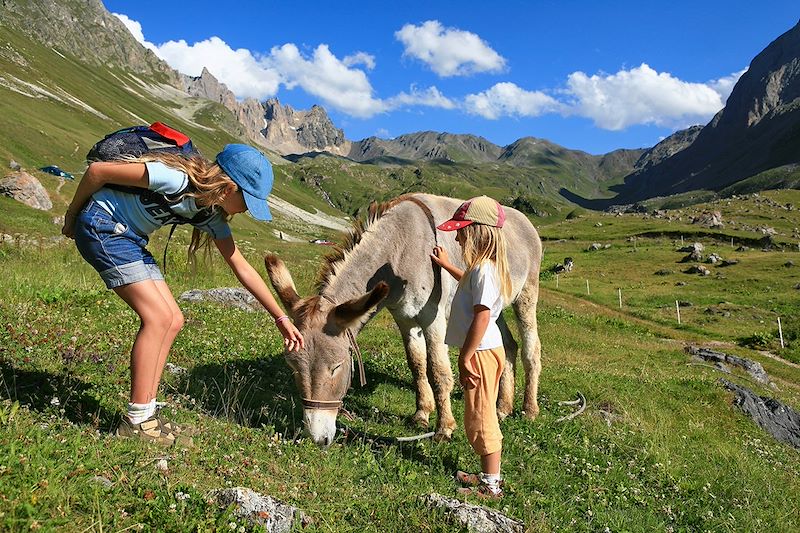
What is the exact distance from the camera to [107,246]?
15.0 feet

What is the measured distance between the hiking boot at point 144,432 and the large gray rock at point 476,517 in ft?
8.19

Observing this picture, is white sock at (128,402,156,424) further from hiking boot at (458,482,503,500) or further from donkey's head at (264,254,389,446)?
hiking boot at (458,482,503,500)

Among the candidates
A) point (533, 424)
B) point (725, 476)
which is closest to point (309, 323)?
point (533, 424)

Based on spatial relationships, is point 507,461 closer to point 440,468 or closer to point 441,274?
point 440,468

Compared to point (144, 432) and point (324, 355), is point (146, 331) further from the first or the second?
point (324, 355)

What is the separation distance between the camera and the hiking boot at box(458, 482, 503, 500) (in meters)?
5.21

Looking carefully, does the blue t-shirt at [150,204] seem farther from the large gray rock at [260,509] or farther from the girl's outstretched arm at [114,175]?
the large gray rock at [260,509]

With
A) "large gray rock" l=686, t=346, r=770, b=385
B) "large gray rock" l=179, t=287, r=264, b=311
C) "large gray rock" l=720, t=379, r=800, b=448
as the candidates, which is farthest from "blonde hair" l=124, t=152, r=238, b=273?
"large gray rock" l=686, t=346, r=770, b=385

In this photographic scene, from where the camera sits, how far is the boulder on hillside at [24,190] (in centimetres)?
3372

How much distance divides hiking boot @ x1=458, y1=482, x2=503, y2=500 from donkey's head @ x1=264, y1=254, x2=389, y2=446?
1.55m

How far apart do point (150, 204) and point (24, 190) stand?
124 ft

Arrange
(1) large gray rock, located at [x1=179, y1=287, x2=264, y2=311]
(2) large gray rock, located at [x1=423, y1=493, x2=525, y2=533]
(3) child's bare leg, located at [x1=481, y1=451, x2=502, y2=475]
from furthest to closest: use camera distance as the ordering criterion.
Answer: (1) large gray rock, located at [x1=179, y1=287, x2=264, y2=311]
(3) child's bare leg, located at [x1=481, y1=451, x2=502, y2=475]
(2) large gray rock, located at [x1=423, y1=493, x2=525, y2=533]

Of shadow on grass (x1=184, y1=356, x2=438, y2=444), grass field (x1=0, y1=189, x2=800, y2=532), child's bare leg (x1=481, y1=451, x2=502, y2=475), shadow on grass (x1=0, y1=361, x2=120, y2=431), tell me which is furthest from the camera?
shadow on grass (x1=184, y1=356, x2=438, y2=444)

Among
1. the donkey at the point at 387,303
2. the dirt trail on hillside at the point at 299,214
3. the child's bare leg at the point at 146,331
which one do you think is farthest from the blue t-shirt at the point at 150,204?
the dirt trail on hillside at the point at 299,214
